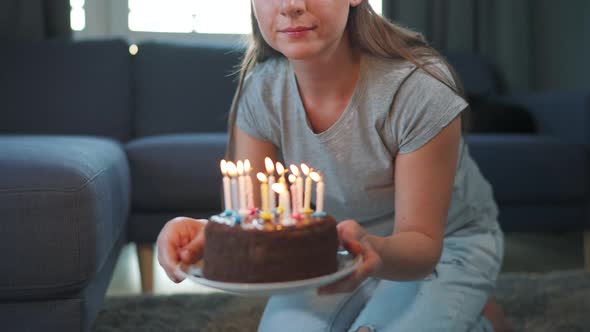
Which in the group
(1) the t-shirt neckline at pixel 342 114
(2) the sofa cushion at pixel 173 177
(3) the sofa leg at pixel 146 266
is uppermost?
(1) the t-shirt neckline at pixel 342 114

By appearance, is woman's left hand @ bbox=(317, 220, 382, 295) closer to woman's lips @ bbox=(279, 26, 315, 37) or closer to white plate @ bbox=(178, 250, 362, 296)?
white plate @ bbox=(178, 250, 362, 296)

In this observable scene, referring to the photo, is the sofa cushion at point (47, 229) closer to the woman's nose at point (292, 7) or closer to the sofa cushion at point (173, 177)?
the woman's nose at point (292, 7)

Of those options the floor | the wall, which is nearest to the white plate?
the floor

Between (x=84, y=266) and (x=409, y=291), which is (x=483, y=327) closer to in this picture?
(x=409, y=291)

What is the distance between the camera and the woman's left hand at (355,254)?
88cm

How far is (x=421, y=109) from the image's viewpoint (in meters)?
1.20

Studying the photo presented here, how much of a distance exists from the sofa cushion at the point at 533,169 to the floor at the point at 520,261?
31 centimetres

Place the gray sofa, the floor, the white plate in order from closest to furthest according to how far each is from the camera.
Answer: the white plate < the gray sofa < the floor

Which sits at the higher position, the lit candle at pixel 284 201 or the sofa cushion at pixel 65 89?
the lit candle at pixel 284 201

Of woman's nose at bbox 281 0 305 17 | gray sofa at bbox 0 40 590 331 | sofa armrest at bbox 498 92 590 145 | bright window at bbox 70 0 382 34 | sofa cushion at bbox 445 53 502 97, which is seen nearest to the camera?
woman's nose at bbox 281 0 305 17

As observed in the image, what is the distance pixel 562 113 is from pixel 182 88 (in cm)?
172

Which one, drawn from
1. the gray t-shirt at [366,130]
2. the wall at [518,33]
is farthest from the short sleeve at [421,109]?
the wall at [518,33]

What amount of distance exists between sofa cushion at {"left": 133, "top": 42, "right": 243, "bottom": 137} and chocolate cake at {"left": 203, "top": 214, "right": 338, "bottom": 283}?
79.7 inches

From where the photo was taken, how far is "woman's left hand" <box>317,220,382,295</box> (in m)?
0.88
